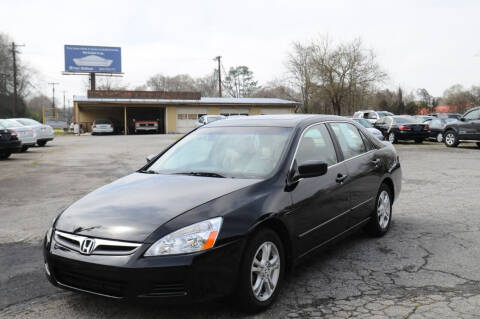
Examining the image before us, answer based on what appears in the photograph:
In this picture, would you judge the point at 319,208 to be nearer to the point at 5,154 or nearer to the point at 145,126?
the point at 5,154

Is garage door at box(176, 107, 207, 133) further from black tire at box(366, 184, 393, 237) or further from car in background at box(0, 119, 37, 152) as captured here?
black tire at box(366, 184, 393, 237)

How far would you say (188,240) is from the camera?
9.87 feet

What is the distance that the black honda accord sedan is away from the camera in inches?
117

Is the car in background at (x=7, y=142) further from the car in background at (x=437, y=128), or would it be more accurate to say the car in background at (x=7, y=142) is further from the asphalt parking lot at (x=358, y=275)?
the car in background at (x=437, y=128)

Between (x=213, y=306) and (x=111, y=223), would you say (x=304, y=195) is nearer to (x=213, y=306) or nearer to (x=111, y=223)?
(x=213, y=306)

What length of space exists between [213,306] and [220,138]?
Answer: 1761mm

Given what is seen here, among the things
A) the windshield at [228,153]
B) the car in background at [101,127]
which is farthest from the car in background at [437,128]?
the car in background at [101,127]

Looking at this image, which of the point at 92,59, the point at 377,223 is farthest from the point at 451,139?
the point at 92,59

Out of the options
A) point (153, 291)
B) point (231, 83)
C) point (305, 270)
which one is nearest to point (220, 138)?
point (305, 270)

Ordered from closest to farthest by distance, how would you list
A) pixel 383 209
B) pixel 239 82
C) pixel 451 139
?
pixel 383 209 → pixel 451 139 → pixel 239 82

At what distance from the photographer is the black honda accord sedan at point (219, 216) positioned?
297cm

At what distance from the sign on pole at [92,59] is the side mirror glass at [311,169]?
55048 millimetres

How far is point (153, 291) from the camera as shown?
2934mm

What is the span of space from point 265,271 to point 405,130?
22211 mm
